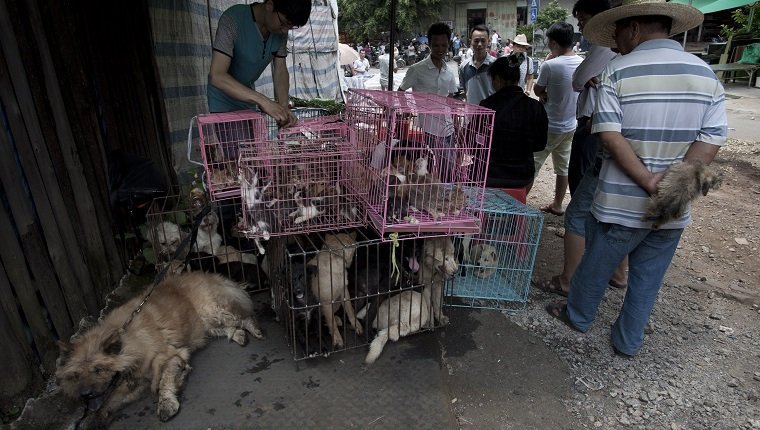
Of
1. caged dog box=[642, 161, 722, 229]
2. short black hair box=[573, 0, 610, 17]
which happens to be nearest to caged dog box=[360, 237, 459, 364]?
caged dog box=[642, 161, 722, 229]

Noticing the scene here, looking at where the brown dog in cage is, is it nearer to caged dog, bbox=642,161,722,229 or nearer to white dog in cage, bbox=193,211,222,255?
white dog in cage, bbox=193,211,222,255

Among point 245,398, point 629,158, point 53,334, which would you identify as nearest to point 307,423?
point 245,398

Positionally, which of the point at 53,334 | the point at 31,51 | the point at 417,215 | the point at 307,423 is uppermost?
the point at 31,51

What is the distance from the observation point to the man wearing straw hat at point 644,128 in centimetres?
267

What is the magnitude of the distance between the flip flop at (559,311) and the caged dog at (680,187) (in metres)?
1.25

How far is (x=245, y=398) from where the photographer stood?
285 centimetres

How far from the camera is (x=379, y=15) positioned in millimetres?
32781

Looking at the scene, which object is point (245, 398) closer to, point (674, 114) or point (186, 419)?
point (186, 419)

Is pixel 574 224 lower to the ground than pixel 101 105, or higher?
lower

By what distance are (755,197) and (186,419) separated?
25.6 feet

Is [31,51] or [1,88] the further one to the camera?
[31,51]

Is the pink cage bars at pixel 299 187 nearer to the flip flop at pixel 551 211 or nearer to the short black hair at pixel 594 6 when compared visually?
the short black hair at pixel 594 6

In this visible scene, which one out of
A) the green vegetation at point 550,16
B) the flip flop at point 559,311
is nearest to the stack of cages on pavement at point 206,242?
the flip flop at point 559,311

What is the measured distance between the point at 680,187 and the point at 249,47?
3.10 meters
